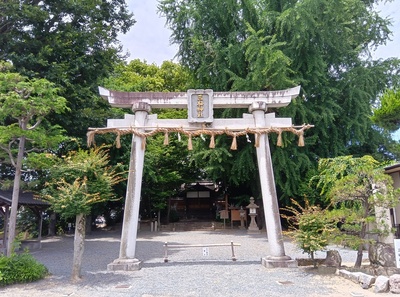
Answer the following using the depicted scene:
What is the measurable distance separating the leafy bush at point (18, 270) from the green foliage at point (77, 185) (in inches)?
57.1

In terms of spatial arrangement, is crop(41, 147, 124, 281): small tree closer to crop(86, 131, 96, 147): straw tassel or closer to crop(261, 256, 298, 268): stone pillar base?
crop(86, 131, 96, 147): straw tassel

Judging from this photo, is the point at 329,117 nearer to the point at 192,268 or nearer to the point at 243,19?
the point at 243,19

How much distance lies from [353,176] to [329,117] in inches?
355

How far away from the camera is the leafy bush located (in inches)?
297

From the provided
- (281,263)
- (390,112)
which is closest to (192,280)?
(281,263)

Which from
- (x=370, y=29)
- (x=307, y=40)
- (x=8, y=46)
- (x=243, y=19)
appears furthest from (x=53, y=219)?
(x=370, y=29)

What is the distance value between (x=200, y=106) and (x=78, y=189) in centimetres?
425

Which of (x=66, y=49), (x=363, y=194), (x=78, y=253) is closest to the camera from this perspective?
(x=363, y=194)

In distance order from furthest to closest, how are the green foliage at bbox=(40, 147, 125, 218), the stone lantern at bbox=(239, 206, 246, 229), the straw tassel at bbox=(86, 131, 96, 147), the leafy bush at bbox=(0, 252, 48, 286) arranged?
the stone lantern at bbox=(239, 206, 246, 229) → the straw tassel at bbox=(86, 131, 96, 147) → the green foliage at bbox=(40, 147, 125, 218) → the leafy bush at bbox=(0, 252, 48, 286)

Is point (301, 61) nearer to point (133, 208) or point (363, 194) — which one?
point (363, 194)

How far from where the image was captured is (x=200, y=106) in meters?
9.76

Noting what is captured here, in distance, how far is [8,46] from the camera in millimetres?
13969

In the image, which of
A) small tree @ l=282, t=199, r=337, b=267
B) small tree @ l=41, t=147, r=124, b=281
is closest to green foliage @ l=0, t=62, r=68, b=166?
small tree @ l=41, t=147, r=124, b=281

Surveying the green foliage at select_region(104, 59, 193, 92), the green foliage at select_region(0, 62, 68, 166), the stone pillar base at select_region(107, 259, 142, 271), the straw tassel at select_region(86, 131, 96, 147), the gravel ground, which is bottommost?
the gravel ground
